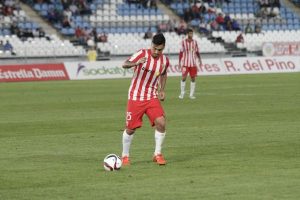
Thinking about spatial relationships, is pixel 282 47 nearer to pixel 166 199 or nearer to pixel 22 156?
pixel 22 156

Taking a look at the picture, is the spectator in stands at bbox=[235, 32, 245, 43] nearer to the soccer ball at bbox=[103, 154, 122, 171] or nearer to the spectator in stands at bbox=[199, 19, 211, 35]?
the spectator in stands at bbox=[199, 19, 211, 35]

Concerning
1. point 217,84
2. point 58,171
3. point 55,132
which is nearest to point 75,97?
point 217,84

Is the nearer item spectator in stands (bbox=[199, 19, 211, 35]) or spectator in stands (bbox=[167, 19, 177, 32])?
spectator in stands (bbox=[167, 19, 177, 32])

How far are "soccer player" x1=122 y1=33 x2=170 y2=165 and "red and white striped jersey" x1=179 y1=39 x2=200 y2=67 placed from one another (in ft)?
56.1

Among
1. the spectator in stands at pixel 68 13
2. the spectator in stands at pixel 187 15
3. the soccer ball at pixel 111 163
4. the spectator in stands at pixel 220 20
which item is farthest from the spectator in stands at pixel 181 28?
the soccer ball at pixel 111 163

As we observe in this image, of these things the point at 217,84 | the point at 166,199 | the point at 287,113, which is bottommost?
the point at 217,84

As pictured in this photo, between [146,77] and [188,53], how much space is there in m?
17.4

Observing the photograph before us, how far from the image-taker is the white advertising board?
45625 millimetres

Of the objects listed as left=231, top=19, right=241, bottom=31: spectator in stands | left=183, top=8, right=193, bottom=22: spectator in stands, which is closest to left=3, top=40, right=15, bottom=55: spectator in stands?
left=183, top=8, right=193, bottom=22: spectator in stands

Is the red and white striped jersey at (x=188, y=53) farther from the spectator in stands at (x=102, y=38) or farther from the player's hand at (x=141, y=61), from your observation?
the spectator in stands at (x=102, y=38)

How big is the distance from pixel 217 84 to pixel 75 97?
29.8ft

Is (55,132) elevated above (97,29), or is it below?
above

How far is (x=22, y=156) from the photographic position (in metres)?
15.0

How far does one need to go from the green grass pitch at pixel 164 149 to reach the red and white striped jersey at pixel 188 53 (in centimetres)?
131
